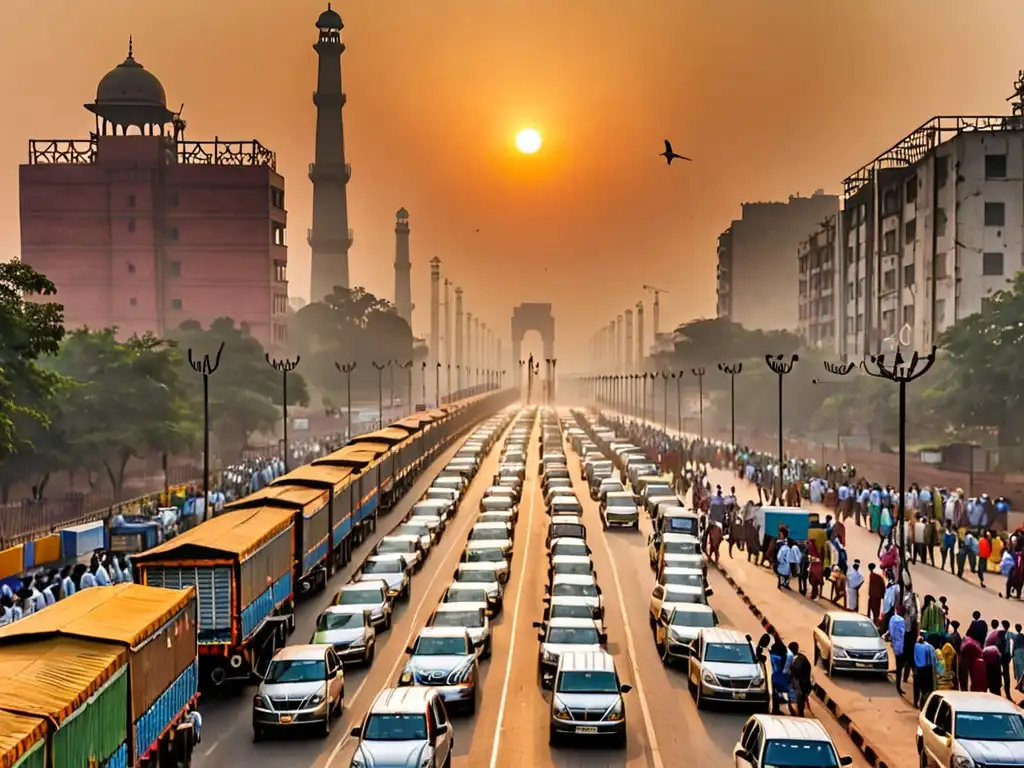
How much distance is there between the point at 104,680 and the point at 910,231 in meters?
80.6

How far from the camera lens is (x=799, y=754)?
49.0ft

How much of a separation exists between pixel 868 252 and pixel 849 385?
37.3ft

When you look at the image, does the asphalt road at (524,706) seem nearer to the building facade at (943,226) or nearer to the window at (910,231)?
the building facade at (943,226)

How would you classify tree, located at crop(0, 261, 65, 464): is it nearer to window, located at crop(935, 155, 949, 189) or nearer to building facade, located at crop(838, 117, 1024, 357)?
building facade, located at crop(838, 117, 1024, 357)

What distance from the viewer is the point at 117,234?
353ft

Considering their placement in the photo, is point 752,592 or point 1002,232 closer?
point 752,592

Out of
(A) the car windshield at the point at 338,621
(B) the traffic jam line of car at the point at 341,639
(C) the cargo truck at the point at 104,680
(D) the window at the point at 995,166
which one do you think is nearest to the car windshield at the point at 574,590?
(B) the traffic jam line of car at the point at 341,639

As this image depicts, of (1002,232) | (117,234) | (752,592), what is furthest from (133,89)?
(752,592)

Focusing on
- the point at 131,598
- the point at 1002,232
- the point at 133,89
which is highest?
the point at 133,89

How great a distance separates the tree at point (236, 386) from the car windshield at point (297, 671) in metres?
50.6

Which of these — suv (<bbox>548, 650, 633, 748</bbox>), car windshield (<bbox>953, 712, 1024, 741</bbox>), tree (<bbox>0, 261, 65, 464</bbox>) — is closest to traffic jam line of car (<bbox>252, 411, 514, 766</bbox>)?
suv (<bbox>548, 650, 633, 748</bbox>)

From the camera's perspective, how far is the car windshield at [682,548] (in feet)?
110

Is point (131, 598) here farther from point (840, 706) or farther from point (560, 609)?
point (840, 706)

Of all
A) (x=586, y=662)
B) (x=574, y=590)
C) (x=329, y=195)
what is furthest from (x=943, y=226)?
(x=329, y=195)
